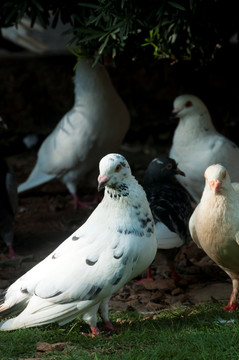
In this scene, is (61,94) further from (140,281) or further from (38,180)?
(140,281)

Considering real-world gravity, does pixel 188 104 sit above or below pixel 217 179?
below

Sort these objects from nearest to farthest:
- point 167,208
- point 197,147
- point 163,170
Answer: point 167,208 → point 163,170 → point 197,147

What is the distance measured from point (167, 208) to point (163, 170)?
1.98 feet

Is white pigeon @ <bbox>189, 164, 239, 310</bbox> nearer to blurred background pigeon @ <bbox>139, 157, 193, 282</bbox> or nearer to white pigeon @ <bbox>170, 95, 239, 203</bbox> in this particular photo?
blurred background pigeon @ <bbox>139, 157, 193, 282</bbox>

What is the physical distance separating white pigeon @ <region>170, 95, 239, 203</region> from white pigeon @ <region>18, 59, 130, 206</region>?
1.21m

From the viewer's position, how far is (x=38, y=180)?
24.8 feet

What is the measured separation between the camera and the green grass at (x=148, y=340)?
3.34 meters

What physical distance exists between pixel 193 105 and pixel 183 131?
0.29 meters

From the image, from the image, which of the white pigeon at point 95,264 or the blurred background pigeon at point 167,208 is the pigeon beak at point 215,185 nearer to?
the white pigeon at point 95,264

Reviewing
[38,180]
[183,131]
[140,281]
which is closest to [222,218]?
[140,281]

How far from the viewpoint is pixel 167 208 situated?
5.14m

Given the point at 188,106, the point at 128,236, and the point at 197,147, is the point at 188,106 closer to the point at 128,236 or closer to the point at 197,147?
the point at 197,147

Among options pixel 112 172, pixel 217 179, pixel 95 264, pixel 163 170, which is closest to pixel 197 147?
pixel 163 170

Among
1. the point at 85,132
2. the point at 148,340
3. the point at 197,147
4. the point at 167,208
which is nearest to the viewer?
the point at 148,340
